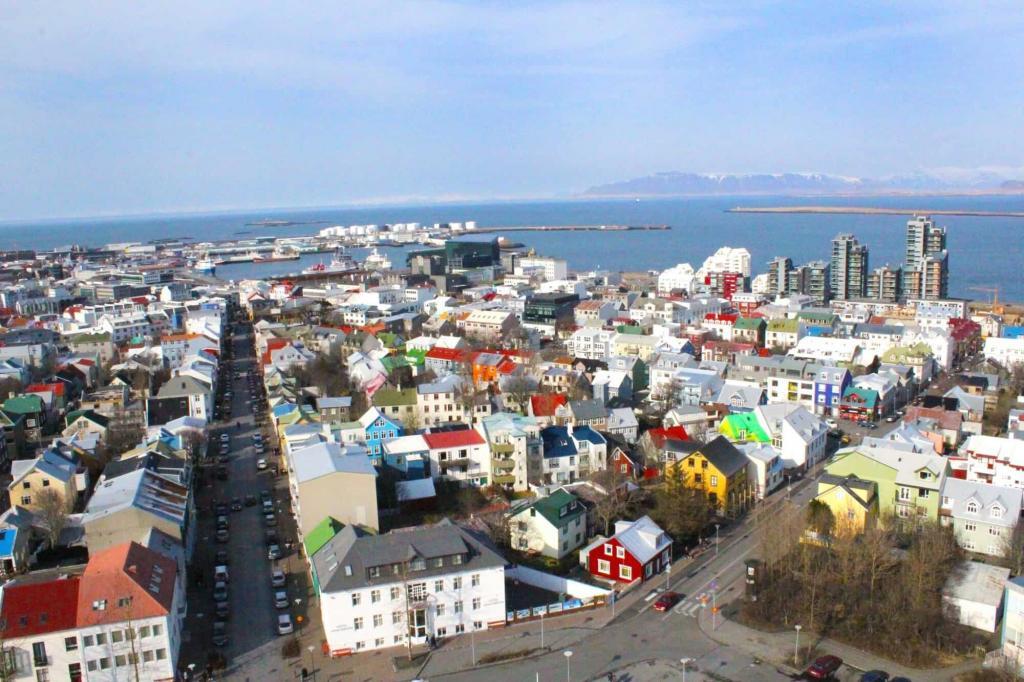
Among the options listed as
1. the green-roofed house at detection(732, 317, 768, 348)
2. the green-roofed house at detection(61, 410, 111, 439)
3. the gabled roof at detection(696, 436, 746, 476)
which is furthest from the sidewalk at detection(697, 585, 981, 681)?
the green-roofed house at detection(732, 317, 768, 348)

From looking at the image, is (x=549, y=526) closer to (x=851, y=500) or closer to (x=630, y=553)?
(x=630, y=553)

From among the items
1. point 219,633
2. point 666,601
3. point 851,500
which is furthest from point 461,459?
point 851,500

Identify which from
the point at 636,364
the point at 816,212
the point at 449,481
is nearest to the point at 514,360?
the point at 636,364

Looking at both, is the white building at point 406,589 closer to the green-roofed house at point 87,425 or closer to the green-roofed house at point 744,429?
the green-roofed house at point 744,429

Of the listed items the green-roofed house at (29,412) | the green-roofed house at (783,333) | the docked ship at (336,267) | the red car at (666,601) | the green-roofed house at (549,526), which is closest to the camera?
the red car at (666,601)

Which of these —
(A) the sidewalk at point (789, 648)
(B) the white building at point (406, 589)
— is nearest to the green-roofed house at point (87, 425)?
(B) the white building at point (406, 589)

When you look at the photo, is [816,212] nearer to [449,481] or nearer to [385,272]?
[385,272]
